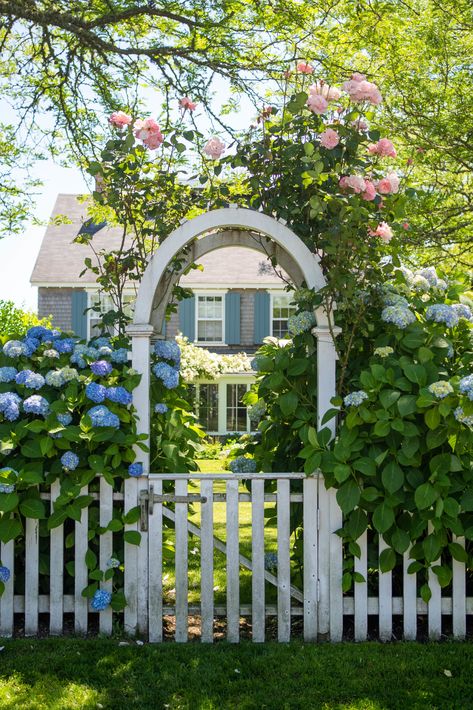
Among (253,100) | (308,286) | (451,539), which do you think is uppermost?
(253,100)

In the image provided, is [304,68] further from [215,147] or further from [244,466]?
[244,466]

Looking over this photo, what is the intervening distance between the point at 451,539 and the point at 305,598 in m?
0.83

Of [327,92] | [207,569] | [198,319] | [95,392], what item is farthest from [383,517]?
[198,319]

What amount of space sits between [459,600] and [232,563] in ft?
3.98

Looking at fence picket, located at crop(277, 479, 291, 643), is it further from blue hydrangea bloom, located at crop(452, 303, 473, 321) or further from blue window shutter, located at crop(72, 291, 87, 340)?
blue window shutter, located at crop(72, 291, 87, 340)

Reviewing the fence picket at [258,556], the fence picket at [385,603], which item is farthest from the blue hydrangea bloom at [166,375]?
the fence picket at [385,603]

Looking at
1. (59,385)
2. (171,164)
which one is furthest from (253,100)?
(59,385)

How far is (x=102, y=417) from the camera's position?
150 inches

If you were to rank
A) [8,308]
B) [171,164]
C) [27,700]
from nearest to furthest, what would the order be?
[27,700] → [171,164] → [8,308]

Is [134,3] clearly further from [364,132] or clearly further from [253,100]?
[364,132]

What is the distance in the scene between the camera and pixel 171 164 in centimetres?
465

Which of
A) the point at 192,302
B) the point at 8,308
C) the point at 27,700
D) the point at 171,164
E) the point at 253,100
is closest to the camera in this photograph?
the point at 27,700

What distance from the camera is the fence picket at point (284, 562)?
3963 millimetres

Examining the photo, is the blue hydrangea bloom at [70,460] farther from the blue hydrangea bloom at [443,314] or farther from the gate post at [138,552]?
the blue hydrangea bloom at [443,314]
